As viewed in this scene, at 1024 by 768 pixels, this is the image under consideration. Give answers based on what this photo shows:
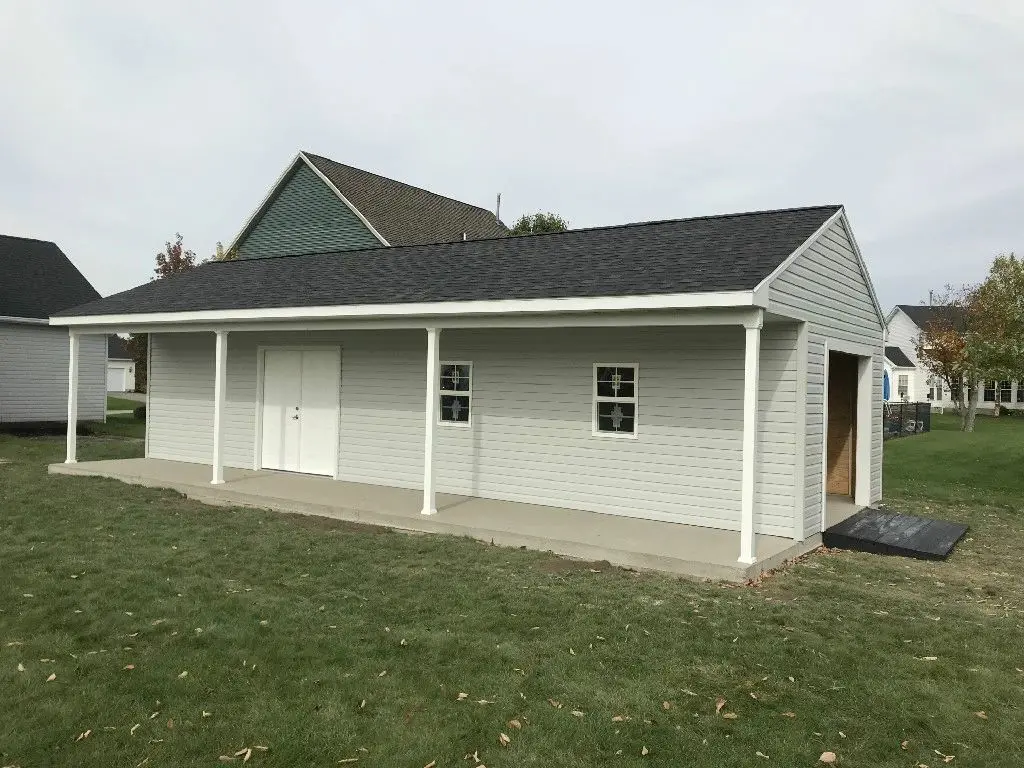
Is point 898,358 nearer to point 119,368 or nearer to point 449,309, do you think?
point 449,309

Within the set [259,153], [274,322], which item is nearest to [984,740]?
[274,322]

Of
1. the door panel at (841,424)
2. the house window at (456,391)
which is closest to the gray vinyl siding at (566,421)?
the house window at (456,391)

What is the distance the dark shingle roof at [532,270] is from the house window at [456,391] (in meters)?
1.40

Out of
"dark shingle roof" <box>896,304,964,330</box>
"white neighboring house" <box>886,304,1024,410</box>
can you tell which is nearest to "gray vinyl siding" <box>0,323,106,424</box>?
"dark shingle roof" <box>896,304,964,330</box>

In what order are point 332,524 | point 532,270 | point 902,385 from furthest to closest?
point 902,385 < point 532,270 < point 332,524

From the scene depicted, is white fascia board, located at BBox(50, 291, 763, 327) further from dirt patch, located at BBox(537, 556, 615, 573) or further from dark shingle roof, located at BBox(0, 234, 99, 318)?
dark shingle roof, located at BBox(0, 234, 99, 318)

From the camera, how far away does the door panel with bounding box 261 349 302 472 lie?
1216 cm

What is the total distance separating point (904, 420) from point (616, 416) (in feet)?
68.2

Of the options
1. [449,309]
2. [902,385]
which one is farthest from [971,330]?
[449,309]

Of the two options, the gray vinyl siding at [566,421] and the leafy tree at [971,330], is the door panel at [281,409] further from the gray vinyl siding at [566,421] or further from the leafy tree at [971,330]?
the leafy tree at [971,330]

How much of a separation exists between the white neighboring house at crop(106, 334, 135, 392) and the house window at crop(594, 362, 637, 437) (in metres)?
56.6

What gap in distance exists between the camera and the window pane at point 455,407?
10570 millimetres

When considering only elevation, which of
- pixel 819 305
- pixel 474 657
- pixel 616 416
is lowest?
pixel 474 657

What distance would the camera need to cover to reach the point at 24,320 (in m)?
20.4
